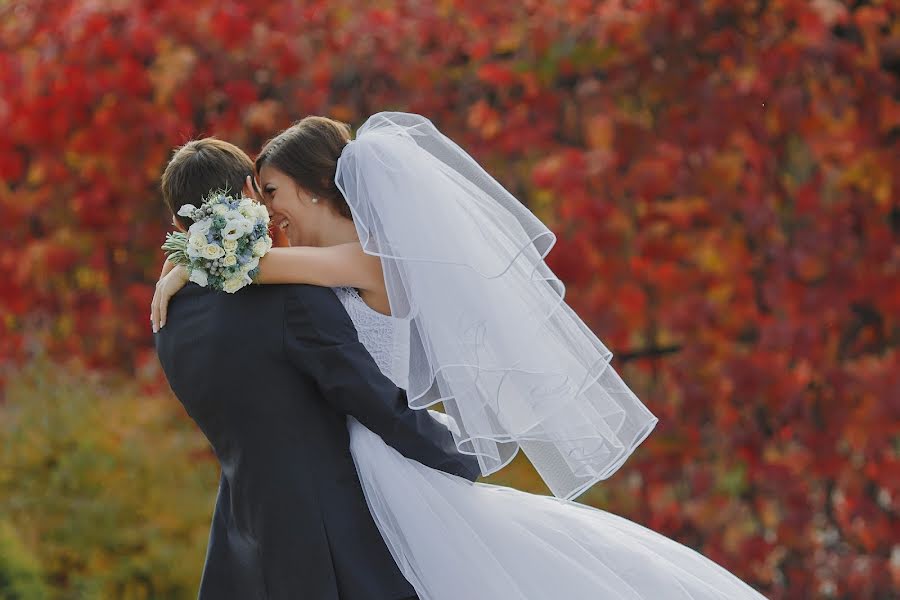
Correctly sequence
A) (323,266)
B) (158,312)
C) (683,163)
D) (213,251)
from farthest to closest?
(683,163)
(158,312)
(323,266)
(213,251)

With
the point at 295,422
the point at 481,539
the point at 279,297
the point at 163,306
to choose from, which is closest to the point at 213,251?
the point at 279,297

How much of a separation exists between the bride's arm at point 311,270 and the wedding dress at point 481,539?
0.17ft

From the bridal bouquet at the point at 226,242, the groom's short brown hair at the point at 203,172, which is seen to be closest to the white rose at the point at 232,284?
the bridal bouquet at the point at 226,242

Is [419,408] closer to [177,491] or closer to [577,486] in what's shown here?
[577,486]

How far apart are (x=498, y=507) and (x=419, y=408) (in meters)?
0.30

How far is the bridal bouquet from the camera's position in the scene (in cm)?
254

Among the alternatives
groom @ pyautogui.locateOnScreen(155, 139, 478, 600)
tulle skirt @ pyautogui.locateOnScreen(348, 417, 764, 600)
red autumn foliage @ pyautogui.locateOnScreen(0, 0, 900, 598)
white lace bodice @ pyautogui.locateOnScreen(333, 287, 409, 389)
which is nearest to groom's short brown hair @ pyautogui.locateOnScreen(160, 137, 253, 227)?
groom @ pyautogui.locateOnScreen(155, 139, 478, 600)

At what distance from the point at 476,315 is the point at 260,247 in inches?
18.6

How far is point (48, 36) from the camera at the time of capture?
500cm

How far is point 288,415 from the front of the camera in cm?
262

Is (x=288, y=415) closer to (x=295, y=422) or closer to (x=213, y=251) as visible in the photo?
(x=295, y=422)

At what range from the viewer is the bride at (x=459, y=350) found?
8.81ft

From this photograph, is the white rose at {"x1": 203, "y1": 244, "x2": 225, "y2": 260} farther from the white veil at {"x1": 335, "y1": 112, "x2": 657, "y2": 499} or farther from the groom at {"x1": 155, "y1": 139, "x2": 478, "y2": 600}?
the white veil at {"x1": 335, "y1": 112, "x2": 657, "y2": 499}

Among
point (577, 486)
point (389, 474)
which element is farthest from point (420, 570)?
point (577, 486)
